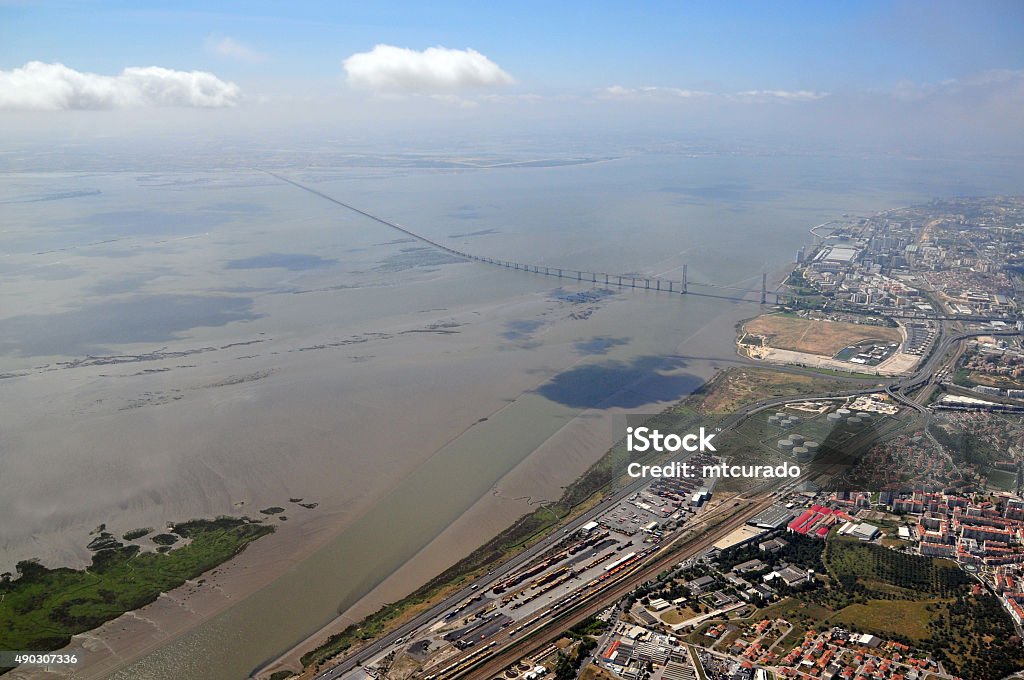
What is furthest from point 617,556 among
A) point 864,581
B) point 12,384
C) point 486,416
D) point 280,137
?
point 280,137

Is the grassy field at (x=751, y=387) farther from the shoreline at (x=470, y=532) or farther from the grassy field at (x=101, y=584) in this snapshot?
the grassy field at (x=101, y=584)

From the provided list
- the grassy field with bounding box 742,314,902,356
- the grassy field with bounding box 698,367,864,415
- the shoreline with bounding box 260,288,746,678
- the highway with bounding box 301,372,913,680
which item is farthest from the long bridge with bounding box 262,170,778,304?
the highway with bounding box 301,372,913,680

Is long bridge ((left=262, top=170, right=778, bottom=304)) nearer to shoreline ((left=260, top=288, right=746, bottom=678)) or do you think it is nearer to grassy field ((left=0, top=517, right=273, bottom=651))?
shoreline ((left=260, top=288, right=746, bottom=678))

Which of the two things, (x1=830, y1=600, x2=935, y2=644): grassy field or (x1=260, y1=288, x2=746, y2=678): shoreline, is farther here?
(x1=260, y1=288, x2=746, y2=678): shoreline

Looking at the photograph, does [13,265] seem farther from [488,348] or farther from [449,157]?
[449,157]

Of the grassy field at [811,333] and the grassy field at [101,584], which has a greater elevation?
the grassy field at [811,333]

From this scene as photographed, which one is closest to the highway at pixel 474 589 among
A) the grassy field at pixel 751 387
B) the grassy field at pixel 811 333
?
the grassy field at pixel 751 387
